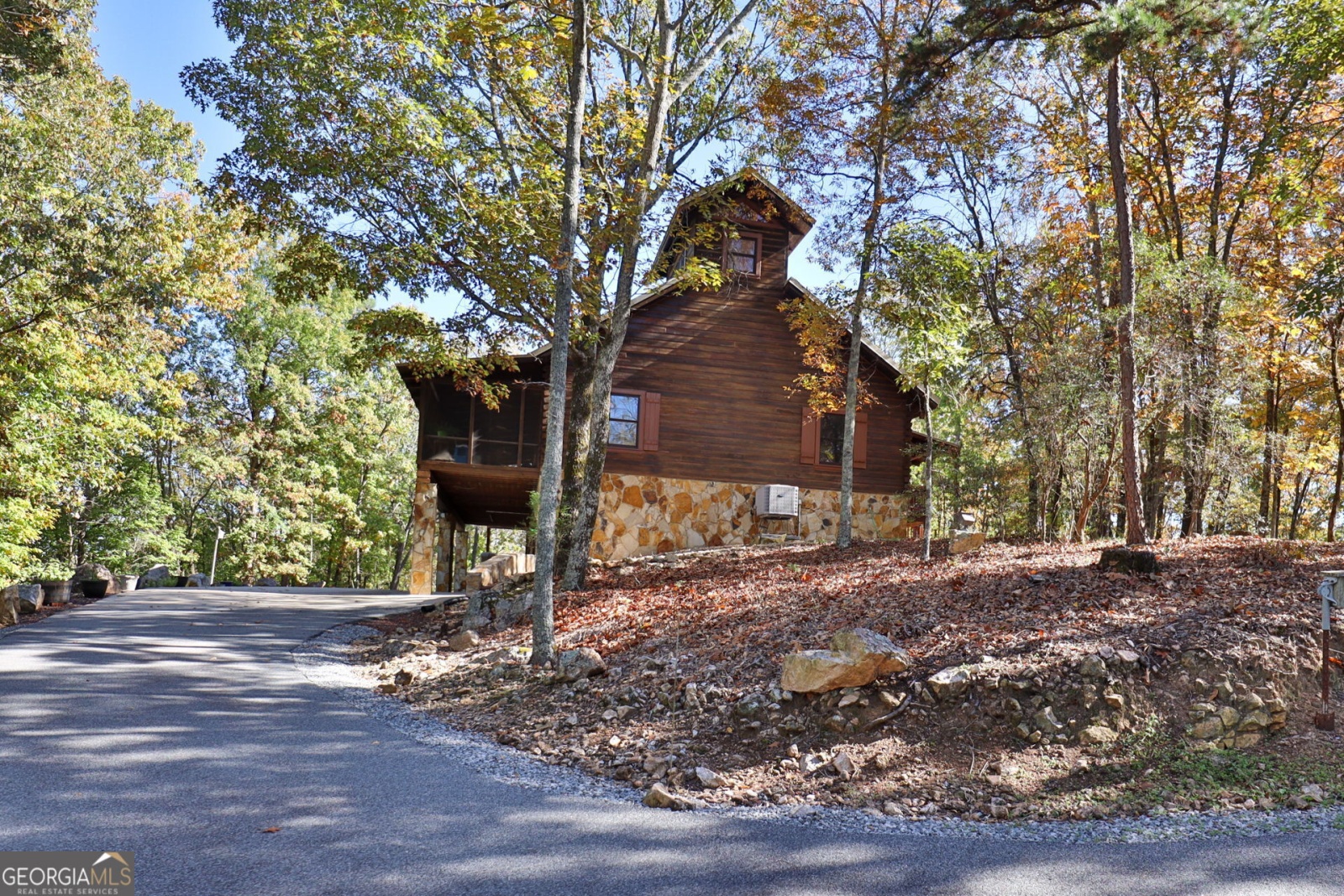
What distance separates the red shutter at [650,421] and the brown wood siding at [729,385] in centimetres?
15

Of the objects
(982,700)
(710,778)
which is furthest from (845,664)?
(710,778)

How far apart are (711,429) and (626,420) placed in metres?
1.90

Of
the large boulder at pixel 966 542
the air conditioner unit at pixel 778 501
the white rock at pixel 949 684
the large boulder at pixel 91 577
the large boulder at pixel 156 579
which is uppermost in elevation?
the air conditioner unit at pixel 778 501

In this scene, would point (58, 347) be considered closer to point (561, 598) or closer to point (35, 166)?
point (35, 166)

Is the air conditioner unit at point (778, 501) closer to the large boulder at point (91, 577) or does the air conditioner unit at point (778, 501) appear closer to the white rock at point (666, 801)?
the white rock at point (666, 801)

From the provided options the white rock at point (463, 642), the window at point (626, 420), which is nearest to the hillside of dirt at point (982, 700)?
the white rock at point (463, 642)

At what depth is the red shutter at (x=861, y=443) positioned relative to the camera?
1834cm

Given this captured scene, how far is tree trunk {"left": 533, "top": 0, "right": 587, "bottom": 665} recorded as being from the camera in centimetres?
784

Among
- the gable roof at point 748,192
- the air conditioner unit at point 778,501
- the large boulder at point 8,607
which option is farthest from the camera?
the air conditioner unit at point 778,501

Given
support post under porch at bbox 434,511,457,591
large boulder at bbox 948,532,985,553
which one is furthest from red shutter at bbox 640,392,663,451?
support post under porch at bbox 434,511,457,591

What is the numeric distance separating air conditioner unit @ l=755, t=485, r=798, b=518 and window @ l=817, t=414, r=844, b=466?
4.89 feet

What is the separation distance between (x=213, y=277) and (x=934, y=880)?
2048 cm

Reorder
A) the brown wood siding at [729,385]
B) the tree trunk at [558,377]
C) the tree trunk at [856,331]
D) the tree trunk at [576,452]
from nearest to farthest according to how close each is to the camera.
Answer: the tree trunk at [558,377]
the tree trunk at [576,452]
the tree trunk at [856,331]
the brown wood siding at [729,385]

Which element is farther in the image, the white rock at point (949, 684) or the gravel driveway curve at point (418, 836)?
the white rock at point (949, 684)
